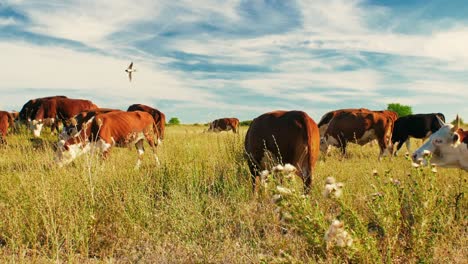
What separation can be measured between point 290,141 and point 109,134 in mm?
6393

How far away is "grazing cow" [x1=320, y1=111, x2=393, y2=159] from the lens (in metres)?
14.2

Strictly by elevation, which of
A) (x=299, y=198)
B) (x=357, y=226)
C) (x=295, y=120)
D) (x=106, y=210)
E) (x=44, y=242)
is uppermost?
(x=295, y=120)

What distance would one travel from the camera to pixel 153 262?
13.4ft

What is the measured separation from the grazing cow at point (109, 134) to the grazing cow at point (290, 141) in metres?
3.83

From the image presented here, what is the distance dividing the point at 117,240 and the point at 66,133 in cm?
682

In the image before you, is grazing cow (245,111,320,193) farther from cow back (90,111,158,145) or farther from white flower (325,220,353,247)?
cow back (90,111,158,145)

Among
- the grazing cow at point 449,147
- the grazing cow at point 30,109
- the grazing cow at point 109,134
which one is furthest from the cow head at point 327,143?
the grazing cow at point 30,109

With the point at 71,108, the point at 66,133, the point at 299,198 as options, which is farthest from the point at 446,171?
the point at 71,108

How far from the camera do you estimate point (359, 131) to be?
560 inches


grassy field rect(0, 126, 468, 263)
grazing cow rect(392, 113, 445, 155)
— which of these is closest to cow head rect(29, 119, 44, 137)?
grassy field rect(0, 126, 468, 263)

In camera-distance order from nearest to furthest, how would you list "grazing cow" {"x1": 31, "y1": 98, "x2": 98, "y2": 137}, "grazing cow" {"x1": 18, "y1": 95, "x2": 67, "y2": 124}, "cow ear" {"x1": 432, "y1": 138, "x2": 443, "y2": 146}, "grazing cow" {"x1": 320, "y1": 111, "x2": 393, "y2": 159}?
"cow ear" {"x1": 432, "y1": 138, "x2": 443, "y2": 146}
"grazing cow" {"x1": 320, "y1": 111, "x2": 393, "y2": 159}
"grazing cow" {"x1": 31, "y1": 98, "x2": 98, "y2": 137}
"grazing cow" {"x1": 18, "y1": 95, "x2": 67, "y2": 124}

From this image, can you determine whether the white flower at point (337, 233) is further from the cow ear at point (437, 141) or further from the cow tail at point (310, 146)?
the cow ear at point (437, 141)

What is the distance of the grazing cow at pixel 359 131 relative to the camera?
46.7 ft

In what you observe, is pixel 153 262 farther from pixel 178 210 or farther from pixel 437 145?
pixel 437 145
